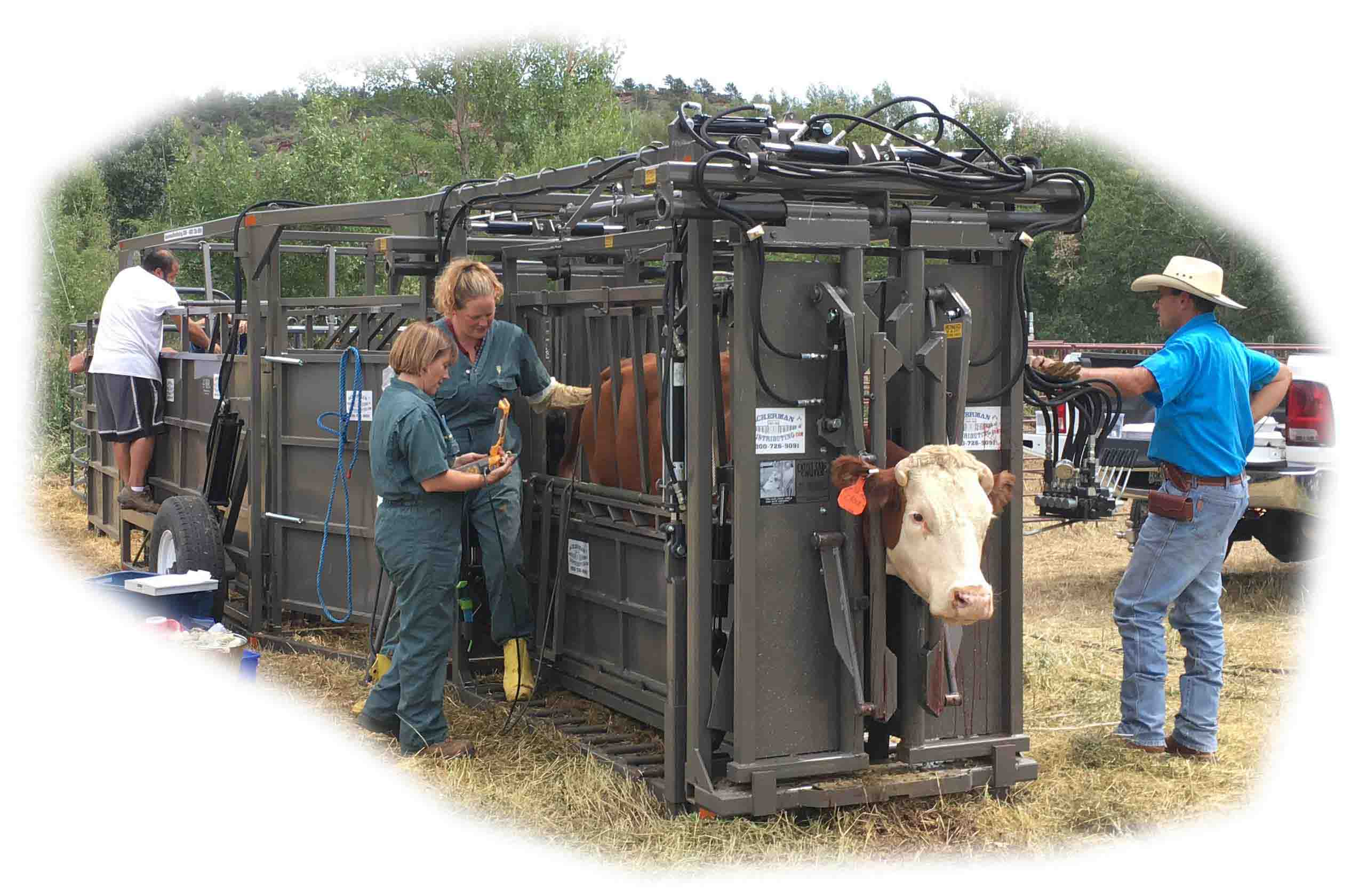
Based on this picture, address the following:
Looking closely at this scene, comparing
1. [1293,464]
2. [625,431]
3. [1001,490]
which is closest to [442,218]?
[625,431]

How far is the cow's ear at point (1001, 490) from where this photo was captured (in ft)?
18.0

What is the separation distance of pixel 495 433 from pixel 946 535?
9.69 ft

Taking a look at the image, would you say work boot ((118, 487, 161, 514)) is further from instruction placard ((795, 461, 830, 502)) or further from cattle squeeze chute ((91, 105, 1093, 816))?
instruction placard ((795, 461, 830, 502))

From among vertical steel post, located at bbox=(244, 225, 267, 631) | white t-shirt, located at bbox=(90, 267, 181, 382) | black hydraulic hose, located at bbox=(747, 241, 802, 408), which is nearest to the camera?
black hydraulic hose, located at bbox=(747, 241, 802, 408)

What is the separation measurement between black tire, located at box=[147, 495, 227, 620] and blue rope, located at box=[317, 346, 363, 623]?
87cm

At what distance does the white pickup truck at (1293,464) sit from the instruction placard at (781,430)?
14.5ft

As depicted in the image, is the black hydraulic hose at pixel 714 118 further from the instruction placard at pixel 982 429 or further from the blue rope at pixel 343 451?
the blue rope at pixel 343 451

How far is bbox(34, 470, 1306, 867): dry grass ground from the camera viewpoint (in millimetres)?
5492

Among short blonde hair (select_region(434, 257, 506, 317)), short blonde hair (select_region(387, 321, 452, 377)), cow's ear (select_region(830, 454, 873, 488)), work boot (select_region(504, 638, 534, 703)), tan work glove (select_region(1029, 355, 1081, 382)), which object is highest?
short blonde hair (select_region(434, 257, 506, 317))

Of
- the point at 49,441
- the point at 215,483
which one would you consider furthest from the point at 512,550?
the point at 49,441

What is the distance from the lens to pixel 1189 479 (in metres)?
6.72

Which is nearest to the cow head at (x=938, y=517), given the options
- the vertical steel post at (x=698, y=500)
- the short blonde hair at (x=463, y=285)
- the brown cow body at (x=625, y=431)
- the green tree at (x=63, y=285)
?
the vertical steel post at (x=698, y=500)

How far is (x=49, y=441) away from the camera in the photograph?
18734 millimetres

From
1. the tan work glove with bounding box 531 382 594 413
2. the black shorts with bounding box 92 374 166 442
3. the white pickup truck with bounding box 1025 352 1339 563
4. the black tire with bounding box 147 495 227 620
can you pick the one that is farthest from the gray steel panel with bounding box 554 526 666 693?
the black shorts with bounding box 92 374 166 442
